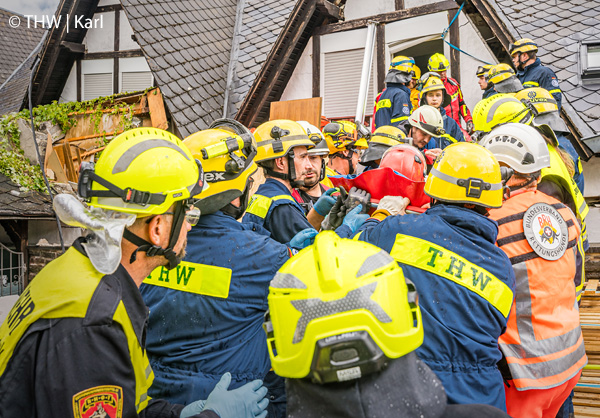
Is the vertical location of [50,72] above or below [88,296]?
above

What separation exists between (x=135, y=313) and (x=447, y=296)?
5.13 feet

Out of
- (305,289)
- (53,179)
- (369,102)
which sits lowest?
(53,179)

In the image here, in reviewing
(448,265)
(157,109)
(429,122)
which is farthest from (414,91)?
(448,265)

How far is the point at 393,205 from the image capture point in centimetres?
362

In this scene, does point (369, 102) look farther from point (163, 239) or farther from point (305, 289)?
point (305, 289)

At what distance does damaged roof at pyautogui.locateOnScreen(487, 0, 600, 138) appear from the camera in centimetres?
898

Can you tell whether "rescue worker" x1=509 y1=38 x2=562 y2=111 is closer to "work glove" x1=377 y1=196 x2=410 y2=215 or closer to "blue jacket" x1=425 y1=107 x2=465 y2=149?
"blue jacket" x1=425 y1=107 x2=465 y2=149

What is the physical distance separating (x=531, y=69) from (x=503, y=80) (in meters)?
1.07

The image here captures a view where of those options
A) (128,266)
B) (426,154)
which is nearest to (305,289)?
(128,266)

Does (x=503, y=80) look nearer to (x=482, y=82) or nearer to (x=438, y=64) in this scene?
(x=482, y=82)

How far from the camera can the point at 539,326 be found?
10.9ft

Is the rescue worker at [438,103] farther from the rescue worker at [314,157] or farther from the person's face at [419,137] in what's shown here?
the rescue worker at [314,157]

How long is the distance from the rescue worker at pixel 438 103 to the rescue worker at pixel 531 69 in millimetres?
1222


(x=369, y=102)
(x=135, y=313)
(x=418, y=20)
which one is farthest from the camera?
(x=369, y=102)
